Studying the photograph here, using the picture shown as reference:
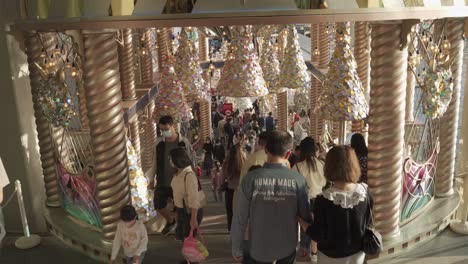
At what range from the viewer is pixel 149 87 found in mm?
9648

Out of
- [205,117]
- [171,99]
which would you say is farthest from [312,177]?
[205,117]

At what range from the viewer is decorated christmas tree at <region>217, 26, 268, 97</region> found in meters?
6.59

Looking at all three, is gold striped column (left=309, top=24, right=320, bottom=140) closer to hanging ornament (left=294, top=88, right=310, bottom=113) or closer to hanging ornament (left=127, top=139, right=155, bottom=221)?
hanging ornament (left=294, top=88, right=310, bottom=113)

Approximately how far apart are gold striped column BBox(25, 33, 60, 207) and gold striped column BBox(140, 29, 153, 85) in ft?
16.1

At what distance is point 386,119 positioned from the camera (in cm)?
396

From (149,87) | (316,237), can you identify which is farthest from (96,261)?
(149,87)

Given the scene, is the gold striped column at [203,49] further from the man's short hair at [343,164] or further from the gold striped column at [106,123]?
the man's short hair at [343,164]

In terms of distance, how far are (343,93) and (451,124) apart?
50.4 inches

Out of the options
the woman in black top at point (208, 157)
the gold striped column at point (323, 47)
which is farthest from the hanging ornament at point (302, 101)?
the woman in black top at point (208, 157)

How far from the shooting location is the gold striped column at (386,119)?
151 inches

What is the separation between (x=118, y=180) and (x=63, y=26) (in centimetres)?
133

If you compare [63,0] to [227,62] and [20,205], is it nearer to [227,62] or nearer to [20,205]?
[20,205]

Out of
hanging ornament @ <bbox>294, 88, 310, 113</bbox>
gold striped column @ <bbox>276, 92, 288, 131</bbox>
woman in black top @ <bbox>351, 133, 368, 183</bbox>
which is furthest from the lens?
hanging ornament @ <bbox>294, 88, 310, 113</bbox>

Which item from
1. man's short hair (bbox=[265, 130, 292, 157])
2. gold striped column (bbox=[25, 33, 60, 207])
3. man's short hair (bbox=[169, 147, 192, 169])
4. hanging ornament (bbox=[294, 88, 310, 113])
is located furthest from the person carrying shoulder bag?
hanging ornament (bbox=[294, 88, 310, 113])
